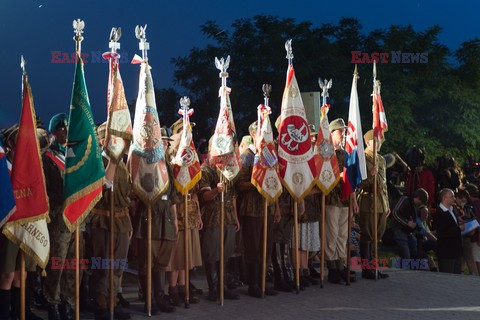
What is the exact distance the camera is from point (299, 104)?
9.55 metres

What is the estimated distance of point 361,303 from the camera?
864 cm

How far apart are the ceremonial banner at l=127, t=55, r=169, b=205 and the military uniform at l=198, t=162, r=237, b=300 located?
3.17ft

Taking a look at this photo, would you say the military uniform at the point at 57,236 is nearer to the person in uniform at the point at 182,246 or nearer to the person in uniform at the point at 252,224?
the person in uniform at the point at 182,246

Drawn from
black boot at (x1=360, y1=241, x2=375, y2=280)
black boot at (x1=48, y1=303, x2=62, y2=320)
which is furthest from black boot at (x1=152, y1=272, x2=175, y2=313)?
black boot at (x1=360, y1=241, x2=375, y2=280)

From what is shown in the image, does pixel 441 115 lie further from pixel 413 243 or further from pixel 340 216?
pixel 340 216

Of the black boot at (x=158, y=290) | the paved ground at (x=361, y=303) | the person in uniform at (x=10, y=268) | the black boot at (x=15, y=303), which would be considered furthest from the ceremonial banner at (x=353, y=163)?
the black boot at (x=15, y=303)

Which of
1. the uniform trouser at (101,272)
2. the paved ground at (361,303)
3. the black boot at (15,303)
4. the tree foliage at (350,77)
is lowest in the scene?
the paved ground at (361,303)

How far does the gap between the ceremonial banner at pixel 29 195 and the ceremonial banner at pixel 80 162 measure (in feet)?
0.98

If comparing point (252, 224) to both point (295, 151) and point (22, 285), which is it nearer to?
point (295, 151)

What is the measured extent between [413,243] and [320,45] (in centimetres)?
790

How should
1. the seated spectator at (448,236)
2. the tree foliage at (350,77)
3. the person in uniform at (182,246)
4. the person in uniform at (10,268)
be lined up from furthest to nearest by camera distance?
the tree foliage at (350,77), the seated spectator at (448,236), the person in uniform at (182,246), the person in uniform at (10,268)

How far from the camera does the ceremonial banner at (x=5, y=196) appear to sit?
6.30 metres

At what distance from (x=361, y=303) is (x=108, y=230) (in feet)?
10.6

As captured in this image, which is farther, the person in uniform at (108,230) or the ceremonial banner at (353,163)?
the ceremonial banner at (353,163)
